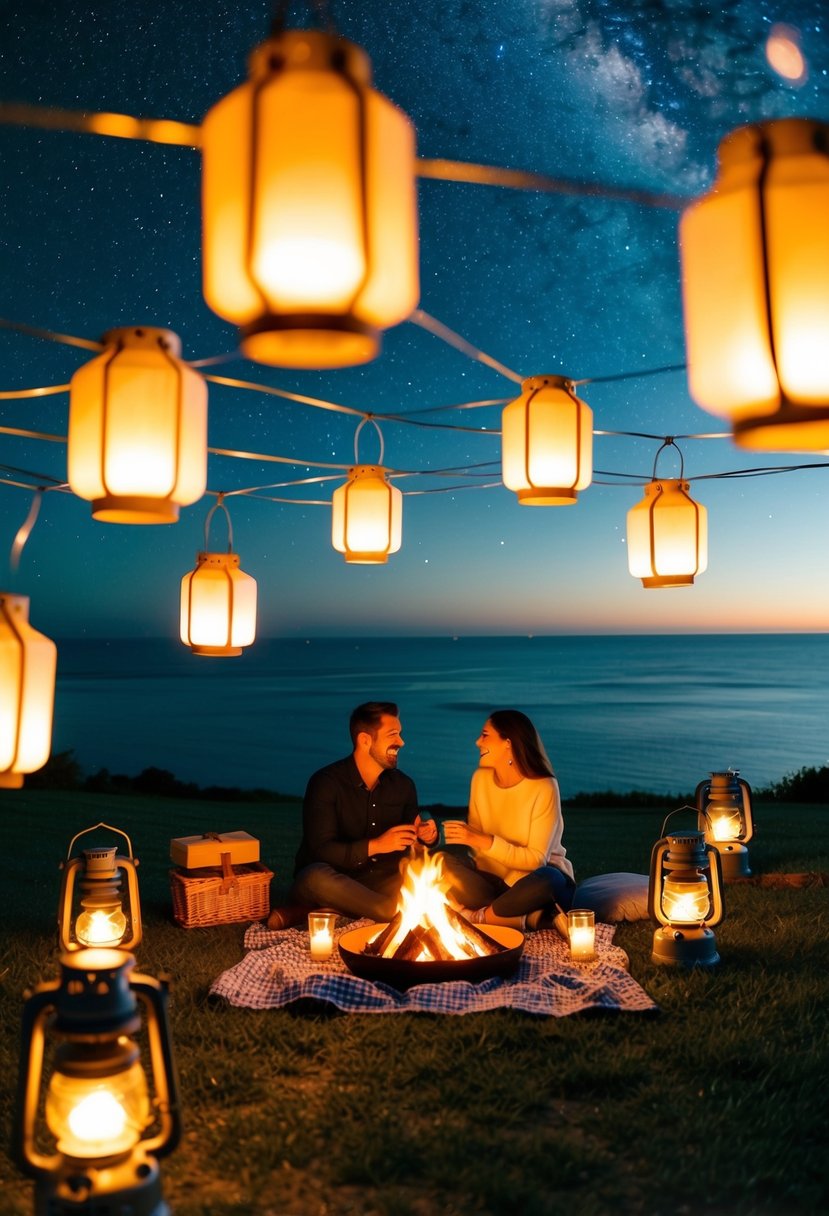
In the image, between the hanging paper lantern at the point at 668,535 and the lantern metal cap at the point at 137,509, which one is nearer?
the lantern metal cap at the point at 137,509

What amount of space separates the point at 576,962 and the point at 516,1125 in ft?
5.14

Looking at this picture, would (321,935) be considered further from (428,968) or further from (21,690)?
(21,690)

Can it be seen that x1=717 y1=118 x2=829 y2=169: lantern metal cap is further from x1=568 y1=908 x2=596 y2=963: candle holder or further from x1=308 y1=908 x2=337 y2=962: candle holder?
x1=308 y1=908 x2=337 y2=962: candle holder

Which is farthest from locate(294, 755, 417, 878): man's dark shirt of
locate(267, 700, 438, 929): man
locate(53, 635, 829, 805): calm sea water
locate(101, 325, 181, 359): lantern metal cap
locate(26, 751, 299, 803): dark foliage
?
locate(53, 635, 829, 805): calm sea water

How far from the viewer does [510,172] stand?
246 centimetres

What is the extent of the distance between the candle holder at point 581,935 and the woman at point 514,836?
57cm

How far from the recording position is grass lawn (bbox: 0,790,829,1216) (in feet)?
9.90

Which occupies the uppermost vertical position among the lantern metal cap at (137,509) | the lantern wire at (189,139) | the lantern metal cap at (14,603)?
the lantern wire at (189,139)

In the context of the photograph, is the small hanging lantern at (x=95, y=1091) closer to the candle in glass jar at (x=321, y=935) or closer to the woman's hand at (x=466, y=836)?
the candle in glass jar at (x=321, y=935)

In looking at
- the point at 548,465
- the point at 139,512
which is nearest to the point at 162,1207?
the point at 139,512

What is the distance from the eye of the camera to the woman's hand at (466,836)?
5703mm

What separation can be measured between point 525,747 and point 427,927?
4.10 feet

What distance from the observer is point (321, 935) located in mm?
4953

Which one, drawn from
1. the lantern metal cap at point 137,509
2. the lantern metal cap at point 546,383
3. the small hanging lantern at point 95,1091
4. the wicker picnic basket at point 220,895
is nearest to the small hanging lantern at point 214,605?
the wicker picnic basket at point 220,895
